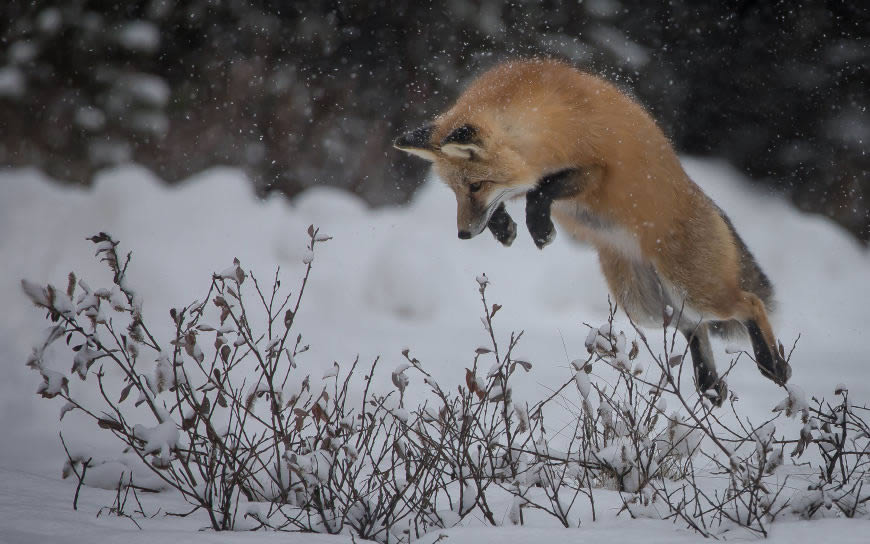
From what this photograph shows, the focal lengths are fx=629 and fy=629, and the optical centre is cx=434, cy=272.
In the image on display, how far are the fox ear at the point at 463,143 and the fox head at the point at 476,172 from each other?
0.14ft

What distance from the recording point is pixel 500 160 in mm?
3082

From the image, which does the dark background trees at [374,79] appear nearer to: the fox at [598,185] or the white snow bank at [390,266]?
the white snow bank at [390,266]

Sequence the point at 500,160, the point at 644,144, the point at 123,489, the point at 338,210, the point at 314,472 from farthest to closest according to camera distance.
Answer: the point at 338,210 < the point at 644,144 < the point at 500,160 < the point at 123,489 < the point at 314,472

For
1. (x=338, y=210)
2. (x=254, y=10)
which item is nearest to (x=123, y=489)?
(x=338, y=210)

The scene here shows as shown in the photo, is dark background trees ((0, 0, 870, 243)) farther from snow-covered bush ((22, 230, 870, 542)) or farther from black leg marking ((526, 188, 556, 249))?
snow-covered bush ((22, 230, 870, 542))

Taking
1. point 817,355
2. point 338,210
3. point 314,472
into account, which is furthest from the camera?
point 338,210

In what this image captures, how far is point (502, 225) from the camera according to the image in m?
3.48

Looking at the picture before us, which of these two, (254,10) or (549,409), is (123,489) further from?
(254,10)

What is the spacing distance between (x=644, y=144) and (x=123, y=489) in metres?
2.89

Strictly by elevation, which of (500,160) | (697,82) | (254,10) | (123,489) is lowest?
(123,489)

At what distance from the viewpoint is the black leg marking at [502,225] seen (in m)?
3.42

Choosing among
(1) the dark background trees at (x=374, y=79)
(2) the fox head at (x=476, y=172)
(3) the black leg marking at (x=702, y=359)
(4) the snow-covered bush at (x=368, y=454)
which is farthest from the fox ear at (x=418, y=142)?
(1) the dark background trees at (x=374, y=79)

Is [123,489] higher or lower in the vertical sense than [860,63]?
lower

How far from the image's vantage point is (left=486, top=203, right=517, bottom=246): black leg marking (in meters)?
3.42
